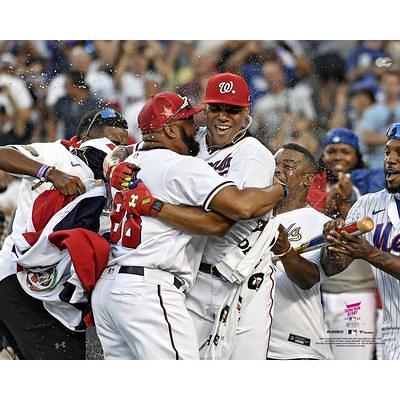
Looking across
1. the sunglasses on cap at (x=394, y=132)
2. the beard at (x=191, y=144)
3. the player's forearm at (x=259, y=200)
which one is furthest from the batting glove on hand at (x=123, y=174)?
the sunglasses on cap at (x=394, y=132)

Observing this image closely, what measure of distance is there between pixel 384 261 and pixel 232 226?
2.48ft

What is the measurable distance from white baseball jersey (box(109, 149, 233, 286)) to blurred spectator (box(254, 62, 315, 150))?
976 millimetres

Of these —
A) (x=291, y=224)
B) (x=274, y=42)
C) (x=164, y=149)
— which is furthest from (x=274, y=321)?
(x=274, y=42)

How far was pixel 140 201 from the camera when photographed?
318 cm

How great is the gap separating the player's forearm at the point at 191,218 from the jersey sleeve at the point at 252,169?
0.70 ft

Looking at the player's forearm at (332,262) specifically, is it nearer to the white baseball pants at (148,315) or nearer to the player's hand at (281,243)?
the player's hand at (281,243)

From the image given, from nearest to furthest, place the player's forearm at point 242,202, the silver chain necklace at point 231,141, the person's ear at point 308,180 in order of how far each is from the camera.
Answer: the player's forearm at point 242,202 → the silver chain necklace at point 231,141 → the person's ear at point 308,180

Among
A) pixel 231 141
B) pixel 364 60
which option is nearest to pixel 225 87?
pixel 231 141

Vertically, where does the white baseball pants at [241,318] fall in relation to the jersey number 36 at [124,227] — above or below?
below

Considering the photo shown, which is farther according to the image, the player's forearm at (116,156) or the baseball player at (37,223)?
the baseball player at (37,223)

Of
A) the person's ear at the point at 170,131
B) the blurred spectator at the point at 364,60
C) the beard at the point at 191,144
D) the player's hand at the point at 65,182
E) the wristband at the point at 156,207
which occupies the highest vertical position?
the blurred spectator at the point at 364,60

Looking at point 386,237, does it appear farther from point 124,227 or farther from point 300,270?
point 124,227

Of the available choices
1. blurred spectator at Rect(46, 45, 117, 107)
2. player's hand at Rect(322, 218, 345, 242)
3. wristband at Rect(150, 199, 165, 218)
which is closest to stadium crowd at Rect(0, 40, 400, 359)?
blurred spectator at Rect(46, 45, 117, 107)

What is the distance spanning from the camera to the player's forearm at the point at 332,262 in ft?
12.7
